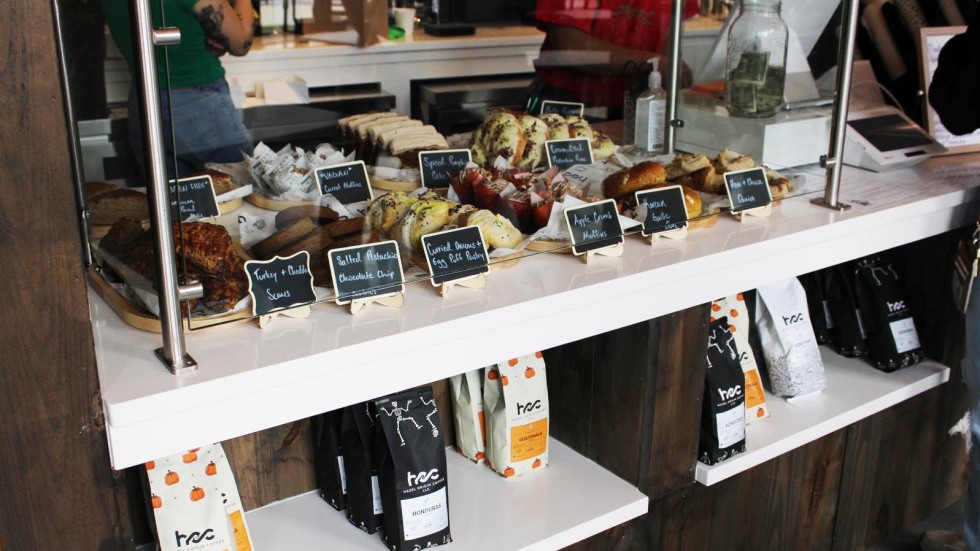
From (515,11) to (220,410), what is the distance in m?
1.21

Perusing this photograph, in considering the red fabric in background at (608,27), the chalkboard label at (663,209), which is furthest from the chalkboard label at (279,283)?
the red fabric in background at (608,27)

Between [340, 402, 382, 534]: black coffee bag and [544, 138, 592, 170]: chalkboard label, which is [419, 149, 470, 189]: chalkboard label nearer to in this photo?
[544, 138, 592, 170]: chalkboard label

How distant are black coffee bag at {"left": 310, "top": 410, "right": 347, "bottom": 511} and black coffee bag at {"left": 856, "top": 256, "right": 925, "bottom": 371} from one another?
1208 millimetres

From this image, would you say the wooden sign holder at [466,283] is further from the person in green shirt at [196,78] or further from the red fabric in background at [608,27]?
the red fabric in background at [608,27]

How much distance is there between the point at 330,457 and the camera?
1.48m

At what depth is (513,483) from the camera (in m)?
1.55

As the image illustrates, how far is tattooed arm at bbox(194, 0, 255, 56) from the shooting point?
4.62 ft

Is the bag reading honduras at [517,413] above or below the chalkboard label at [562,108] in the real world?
below

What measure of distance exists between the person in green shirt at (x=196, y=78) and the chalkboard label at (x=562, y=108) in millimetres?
621

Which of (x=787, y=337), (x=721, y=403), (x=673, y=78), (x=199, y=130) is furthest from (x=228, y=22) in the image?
(x=787, y=337)

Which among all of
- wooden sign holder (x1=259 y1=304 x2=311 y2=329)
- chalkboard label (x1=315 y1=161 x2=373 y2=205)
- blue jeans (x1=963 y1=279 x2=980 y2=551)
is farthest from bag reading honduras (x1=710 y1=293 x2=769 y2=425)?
wooden sign holder (x1=259 y1=304 x2=311 y2=329)

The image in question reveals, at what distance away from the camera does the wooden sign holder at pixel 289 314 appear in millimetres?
1165

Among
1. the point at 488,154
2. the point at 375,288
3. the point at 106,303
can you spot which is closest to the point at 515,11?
the point at 488,154

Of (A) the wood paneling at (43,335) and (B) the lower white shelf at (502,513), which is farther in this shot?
(B) the lower white shelf at (502,513)
